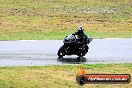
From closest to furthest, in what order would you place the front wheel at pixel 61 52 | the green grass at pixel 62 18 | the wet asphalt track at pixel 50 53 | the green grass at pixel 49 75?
the green grass at pixel 49 75
the wet asphalt track at pixel 50 53
the front wheel at pixel 61 52
the green grass at pixel 62 18

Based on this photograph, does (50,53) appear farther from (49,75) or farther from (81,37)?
(49,75)

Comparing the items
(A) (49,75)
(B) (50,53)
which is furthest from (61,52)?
(A) (49,75)

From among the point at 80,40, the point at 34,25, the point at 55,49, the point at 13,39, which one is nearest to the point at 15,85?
the point at 80,40

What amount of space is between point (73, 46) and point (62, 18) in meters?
18.2

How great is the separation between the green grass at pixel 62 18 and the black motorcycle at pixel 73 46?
7.43 metres

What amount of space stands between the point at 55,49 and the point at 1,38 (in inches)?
218

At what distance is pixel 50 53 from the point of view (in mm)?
23078

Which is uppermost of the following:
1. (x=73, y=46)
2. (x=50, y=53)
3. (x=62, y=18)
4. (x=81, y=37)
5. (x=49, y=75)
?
(x=62, y=18)

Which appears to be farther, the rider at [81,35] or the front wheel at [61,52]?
the front wheel at [61,52]

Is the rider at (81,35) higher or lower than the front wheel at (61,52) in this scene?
higher

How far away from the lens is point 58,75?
18.4 m

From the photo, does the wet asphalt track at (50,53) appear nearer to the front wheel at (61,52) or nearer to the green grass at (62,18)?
the front wheel at (61,52)

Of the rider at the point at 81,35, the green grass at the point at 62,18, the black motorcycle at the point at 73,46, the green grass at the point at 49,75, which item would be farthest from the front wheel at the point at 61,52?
the green grass at the point at 62,18

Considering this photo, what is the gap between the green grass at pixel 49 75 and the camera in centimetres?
1678
